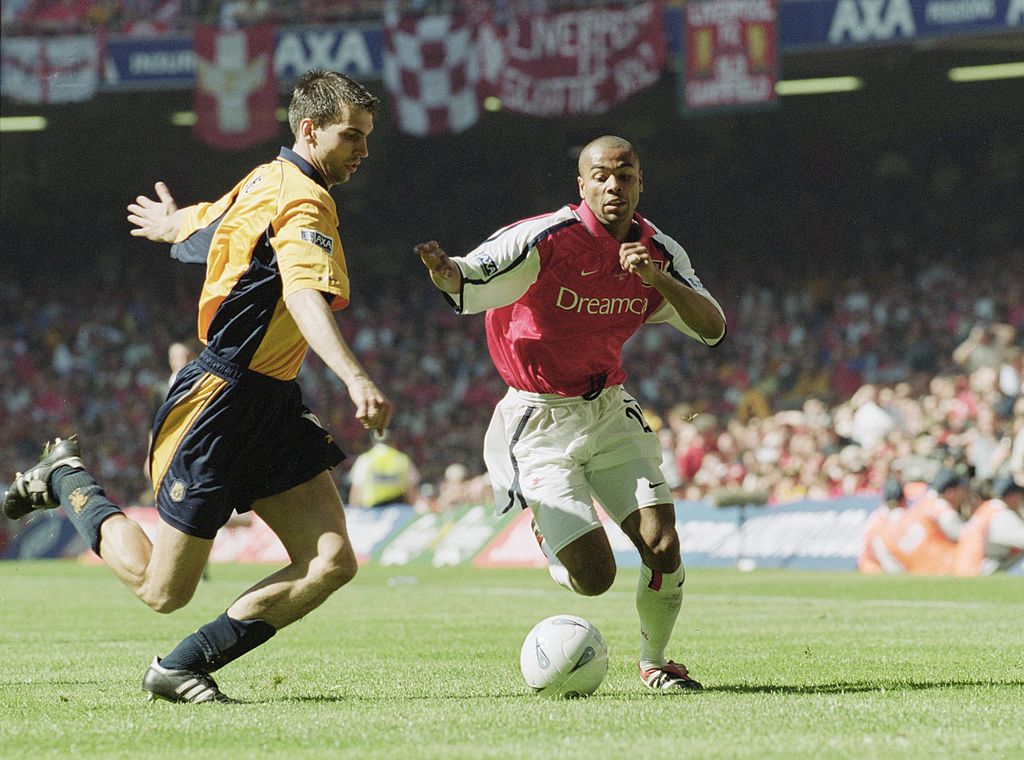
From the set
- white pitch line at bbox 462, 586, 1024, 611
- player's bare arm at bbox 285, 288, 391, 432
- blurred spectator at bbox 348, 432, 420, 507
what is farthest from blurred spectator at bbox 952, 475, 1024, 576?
player's bare arm at bbox 285, 288, 391, 432

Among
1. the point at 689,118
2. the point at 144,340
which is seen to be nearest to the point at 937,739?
the point at 689,118

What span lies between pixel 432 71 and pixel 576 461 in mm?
20986

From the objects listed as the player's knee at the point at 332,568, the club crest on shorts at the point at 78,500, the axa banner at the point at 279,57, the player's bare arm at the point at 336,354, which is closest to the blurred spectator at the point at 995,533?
the player's knee at the point at 332,568

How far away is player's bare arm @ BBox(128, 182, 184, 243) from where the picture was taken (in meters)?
6.59

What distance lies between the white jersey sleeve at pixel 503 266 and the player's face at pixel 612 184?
0.16 metres

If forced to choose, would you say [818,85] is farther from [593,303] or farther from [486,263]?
[486,263]

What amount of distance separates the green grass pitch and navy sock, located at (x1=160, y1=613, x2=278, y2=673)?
215 mm

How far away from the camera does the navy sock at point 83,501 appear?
641cm

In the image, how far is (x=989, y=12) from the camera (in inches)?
995

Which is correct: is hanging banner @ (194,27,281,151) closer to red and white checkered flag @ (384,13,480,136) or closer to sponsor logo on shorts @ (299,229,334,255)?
red and white checkered flag @ (384,13,480,136)

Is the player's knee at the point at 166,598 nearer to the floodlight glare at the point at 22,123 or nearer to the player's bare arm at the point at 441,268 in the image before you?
the player's bare arm at the point at 441,268

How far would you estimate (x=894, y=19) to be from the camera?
83.6ft

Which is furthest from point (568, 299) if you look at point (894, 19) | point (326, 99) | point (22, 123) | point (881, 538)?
point (22, 123)

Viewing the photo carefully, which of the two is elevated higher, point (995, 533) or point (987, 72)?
point (987, 72)
